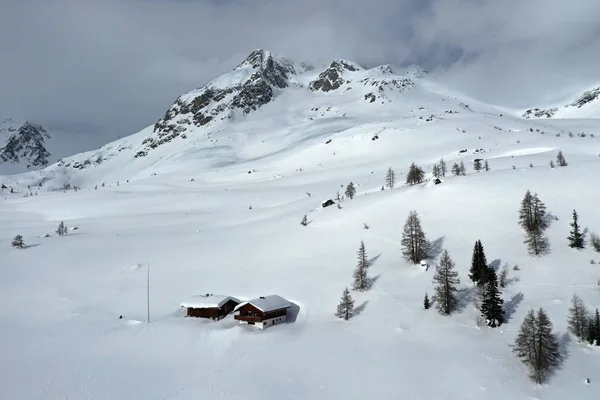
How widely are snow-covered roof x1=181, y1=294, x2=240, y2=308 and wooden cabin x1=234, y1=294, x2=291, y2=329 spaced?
3.02 metres

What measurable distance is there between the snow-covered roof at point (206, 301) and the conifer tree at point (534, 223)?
42.1 m

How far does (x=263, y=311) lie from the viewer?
5106 centimetres

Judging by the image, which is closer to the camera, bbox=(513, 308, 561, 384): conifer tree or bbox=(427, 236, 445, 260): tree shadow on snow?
bbox=(513, 308, 561, 384): conifer tree

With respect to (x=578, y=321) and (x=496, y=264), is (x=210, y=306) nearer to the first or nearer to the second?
(x=496, y=264)

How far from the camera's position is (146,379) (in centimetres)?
4156

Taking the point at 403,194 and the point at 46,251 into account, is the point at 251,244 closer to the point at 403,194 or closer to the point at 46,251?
the point at 403,194

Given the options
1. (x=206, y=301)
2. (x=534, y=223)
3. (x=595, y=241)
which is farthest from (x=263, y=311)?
(x=595, y=241)

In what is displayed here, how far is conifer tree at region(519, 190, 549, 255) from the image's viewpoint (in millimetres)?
56844

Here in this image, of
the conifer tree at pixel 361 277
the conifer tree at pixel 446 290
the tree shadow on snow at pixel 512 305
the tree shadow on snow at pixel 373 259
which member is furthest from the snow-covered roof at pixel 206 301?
the tree shadow on snow at pixel 512 305

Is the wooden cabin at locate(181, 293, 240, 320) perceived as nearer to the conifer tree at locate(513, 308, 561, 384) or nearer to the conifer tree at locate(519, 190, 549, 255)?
the conifer tree at locate(513, 308, 561, 384)

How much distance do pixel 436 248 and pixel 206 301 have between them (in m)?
34.4

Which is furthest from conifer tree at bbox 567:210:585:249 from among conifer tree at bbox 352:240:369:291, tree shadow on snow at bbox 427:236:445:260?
conifer tree at bbox 352:240:369:291

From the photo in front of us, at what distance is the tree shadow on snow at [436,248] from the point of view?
197 ft

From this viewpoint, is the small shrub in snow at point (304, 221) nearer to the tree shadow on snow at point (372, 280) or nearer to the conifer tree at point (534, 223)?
the tree shadow on snow at point (372, 280)
